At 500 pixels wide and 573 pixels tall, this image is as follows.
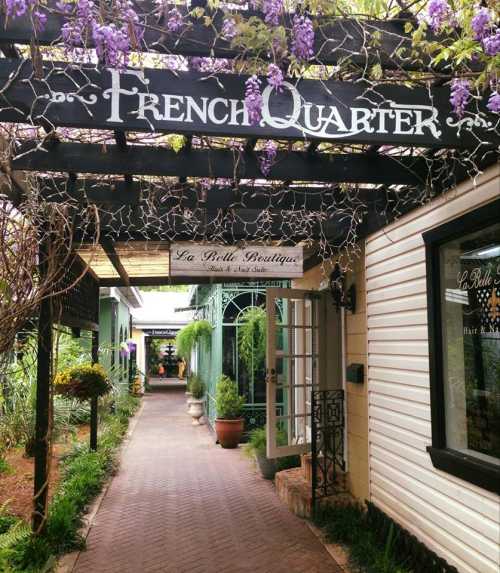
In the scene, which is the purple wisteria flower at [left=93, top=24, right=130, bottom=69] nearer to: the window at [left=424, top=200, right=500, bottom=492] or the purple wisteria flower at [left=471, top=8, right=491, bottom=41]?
the purple wisteria flower at [left=471, top=8, right=491, bottom=41]

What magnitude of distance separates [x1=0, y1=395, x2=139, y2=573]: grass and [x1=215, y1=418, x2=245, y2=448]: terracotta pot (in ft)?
6.45

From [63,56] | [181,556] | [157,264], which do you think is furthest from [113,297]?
[63,56]

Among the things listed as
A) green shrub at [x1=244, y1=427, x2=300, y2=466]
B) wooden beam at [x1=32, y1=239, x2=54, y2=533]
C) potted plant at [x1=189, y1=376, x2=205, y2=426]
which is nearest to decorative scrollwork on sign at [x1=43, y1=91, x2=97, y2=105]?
wooden beam at [x1=32, y1=239, x2=54, y2=533]

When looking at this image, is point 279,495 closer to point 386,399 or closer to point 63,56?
point 386,399

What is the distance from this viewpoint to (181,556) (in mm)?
4906

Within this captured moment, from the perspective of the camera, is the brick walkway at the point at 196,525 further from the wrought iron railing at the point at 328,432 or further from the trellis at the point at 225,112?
the trellis at the point at 225,112

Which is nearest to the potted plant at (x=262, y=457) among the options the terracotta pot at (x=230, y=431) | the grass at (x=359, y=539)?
the terracotta pot at (x=230, y=431)

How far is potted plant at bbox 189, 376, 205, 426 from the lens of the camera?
46.5 feet

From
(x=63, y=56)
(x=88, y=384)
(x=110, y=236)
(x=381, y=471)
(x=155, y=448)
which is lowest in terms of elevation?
(x=155, y=448)

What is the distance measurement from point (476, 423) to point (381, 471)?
→ 5.20 feet

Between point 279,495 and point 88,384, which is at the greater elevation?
point 88,384

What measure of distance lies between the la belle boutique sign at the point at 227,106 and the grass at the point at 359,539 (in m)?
2.97

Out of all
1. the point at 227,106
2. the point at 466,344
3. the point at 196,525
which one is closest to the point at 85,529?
the point at 196,525

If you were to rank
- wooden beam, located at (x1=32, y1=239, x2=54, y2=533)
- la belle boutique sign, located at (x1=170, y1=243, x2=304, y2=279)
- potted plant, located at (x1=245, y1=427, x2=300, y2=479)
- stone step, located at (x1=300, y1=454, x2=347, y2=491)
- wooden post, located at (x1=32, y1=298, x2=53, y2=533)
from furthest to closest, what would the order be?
potted plant, located at (x1=245, y1=427, x2=300, y2=479) < stone step, located at (x1=300, y1=454, x2=347, y2=491) < la belle boutique sign, located at (x1=170, y1=243, x2=304, y2=279) < wooden post, located at (x1=32, y1=298, x2=53, y2=533) < wooden beam, located at (x1=32, y1=239, x2=54, y2=533)
